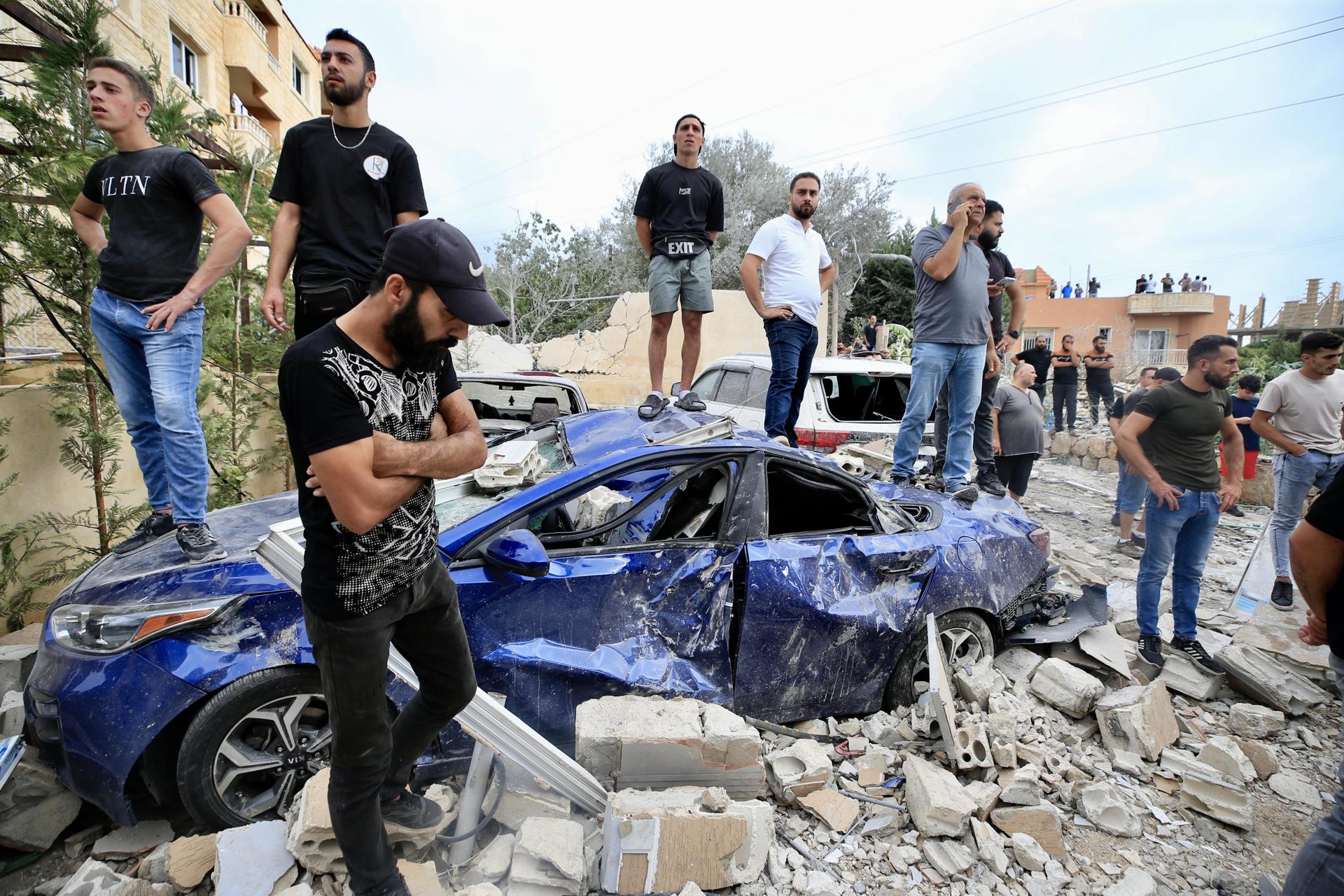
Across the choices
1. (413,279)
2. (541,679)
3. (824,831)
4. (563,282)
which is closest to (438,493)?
(541,679)

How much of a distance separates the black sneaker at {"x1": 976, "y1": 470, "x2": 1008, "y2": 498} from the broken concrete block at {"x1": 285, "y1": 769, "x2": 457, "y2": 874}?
437 cm

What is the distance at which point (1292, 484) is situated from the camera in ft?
18.3

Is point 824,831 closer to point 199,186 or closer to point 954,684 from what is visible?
point 954,684

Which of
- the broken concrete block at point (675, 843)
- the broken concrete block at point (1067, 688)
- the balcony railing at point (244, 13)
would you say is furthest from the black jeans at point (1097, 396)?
the balcony railing at point (244, 13)

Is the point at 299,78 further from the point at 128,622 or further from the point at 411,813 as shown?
the point at 411,813

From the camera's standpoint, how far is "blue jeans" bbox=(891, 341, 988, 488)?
15.7ft

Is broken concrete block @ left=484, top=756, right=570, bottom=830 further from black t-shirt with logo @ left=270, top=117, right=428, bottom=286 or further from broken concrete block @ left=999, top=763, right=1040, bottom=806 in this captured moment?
black t-shirt with logo @ left=270, top=117, right=428, bottom=286

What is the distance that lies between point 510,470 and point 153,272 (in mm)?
1722

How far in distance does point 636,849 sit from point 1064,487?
945 cm

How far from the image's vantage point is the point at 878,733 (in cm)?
334

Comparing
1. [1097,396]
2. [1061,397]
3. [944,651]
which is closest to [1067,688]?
[944,651]

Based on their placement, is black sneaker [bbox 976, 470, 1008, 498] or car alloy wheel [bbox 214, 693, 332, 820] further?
black sneaker [bbox 976, 470, 1008, 498]

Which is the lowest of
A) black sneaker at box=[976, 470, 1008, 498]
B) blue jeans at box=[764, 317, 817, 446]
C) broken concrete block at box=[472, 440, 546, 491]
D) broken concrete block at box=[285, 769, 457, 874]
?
broken concrete block at box=[285, 769, 457, 874]

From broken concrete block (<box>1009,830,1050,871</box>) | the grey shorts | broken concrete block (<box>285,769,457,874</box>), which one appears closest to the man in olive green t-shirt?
broken concrete block (<box>1009,830,1050,871</box>)
